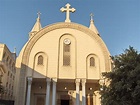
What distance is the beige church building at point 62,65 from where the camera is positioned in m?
22.3

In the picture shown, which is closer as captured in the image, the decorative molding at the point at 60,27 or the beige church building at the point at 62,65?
the beige church building at the point at 62,65

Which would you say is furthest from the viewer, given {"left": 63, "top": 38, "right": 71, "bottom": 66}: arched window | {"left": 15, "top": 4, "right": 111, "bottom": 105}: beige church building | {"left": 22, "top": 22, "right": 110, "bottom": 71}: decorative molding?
{"left": 63, "top": 38, "right": 71, "bottom": 66}: arched window

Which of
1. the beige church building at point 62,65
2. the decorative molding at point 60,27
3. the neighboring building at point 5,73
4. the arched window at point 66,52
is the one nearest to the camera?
the beige church building at point 62,65

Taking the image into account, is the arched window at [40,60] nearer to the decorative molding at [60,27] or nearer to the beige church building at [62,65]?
the beige church building at [62,65]

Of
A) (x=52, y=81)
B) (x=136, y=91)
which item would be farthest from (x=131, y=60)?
(x=52, y=81)

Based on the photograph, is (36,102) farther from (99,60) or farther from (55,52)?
(99,60)

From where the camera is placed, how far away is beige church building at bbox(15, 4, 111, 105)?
22266mm

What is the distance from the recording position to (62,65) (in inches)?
907

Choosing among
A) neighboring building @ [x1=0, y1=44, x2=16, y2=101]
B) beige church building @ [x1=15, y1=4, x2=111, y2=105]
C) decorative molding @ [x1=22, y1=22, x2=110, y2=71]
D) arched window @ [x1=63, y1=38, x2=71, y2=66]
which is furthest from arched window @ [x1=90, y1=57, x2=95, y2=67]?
neighboring building @ [x1=0, y1=44, x2=16, y2=101]

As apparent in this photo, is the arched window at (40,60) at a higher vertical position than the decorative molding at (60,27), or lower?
lower

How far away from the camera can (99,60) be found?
23453 mm

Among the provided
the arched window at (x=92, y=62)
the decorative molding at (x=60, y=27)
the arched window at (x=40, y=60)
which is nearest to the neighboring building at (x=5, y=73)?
the decorative molding at (x=60, y=27)

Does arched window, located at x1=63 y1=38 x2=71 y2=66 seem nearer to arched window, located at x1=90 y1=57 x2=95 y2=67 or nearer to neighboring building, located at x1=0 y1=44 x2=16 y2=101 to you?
arched window, located at x1=90 y1=57 x2=95 y2=67

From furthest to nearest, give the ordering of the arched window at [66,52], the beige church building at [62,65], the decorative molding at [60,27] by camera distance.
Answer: the arched window at [66,52] < the decorative molding at [60,27] < the beige church building at [62,65]
